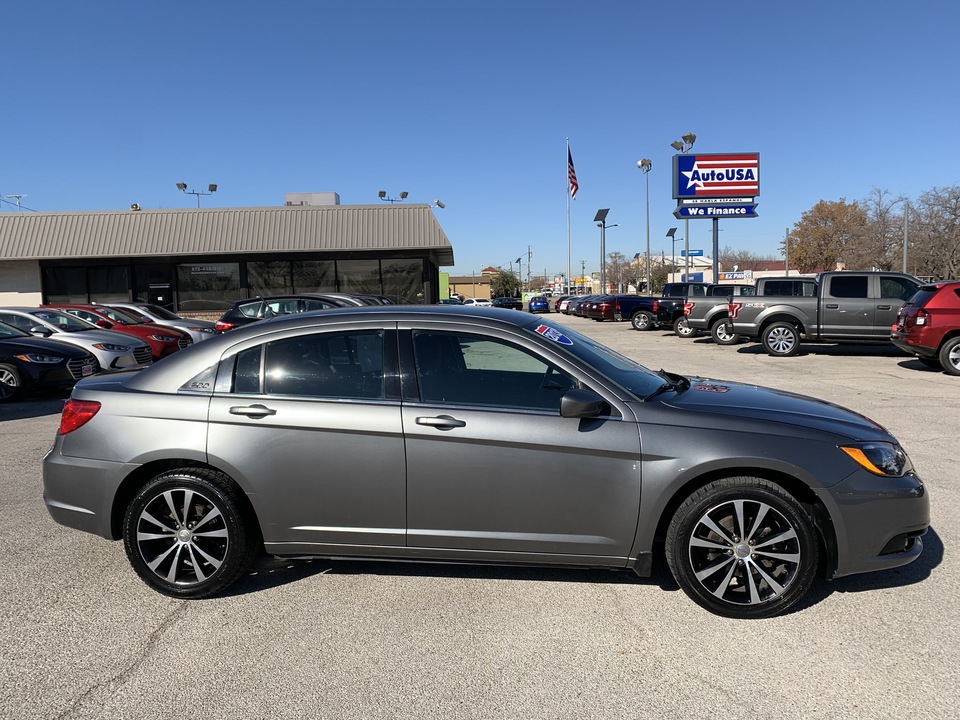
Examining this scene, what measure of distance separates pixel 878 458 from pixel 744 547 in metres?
0.84

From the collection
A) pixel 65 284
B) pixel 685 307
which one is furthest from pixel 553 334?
pixel 65 284

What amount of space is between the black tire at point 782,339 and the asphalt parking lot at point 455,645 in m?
12.6

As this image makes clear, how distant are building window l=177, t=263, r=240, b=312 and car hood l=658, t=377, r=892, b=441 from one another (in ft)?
89.1

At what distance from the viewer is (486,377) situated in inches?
153

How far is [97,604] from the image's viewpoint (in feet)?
12.1

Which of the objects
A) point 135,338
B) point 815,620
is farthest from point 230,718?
point 135,338

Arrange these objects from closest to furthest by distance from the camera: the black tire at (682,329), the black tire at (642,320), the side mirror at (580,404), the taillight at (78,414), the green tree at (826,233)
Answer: the side mirror at (580,404) → the taillight at (78,414) → the black tire at (682,329) → the black tire at (642,320) → the green tree at (826,233)

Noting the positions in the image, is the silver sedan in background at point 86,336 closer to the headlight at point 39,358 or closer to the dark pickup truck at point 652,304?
the headlight at point 39,358

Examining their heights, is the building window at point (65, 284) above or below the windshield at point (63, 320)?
above

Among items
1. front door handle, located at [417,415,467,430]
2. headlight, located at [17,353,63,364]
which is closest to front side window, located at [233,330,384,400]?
front door handle, located at [417,415,467,430]

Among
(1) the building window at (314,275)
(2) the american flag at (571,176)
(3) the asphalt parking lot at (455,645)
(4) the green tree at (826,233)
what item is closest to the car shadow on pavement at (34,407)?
(3) the asphalt parking lot at (455,645)

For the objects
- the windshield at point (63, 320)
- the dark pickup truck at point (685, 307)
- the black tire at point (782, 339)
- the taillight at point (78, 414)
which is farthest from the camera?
the dark pickup truck at point (685, 307)

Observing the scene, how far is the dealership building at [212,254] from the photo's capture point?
2753cm

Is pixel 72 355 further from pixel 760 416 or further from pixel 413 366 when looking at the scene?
pixel 760 416
